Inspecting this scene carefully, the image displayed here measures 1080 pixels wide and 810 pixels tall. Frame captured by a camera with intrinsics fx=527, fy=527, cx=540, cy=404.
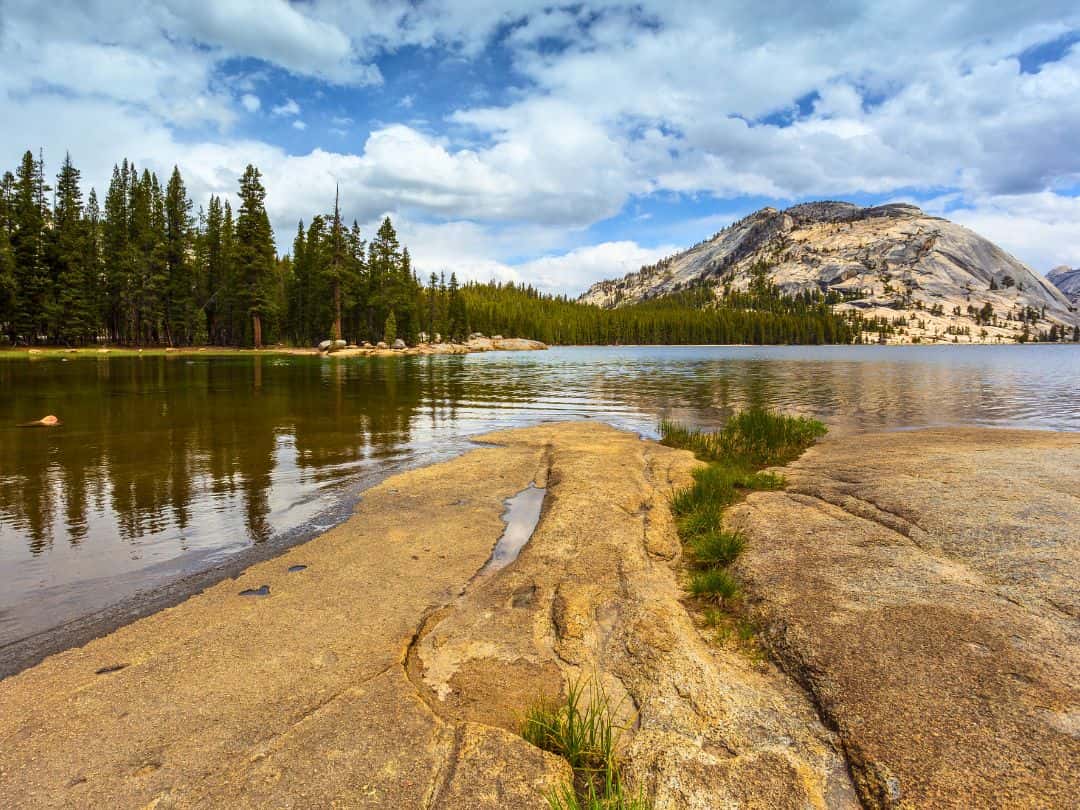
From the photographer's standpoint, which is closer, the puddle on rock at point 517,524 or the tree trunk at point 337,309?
the puddle on rock at point 517,524

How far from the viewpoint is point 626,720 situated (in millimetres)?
4973

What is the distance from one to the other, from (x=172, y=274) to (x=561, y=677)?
99.4 m

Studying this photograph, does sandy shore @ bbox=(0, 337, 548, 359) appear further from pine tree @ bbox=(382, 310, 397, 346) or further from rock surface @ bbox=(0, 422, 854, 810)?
rock surface @ bbox=(0, 422, 854, 810)

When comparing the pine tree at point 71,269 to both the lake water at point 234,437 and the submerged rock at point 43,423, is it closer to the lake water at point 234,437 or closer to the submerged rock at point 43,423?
the lake water at point 234,437

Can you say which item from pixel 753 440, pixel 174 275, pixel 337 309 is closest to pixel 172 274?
pixel 174 275

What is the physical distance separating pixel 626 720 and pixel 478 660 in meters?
1.80

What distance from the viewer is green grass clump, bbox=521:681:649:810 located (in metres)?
3.91

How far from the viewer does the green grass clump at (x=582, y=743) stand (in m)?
3.91

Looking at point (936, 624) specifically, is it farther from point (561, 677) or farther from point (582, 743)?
point (582, 743)

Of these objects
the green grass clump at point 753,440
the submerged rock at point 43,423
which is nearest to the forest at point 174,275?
the submerged rock at point 43,423

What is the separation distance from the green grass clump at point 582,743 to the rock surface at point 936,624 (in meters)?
1.92

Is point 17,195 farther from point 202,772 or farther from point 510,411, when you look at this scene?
point 202,772

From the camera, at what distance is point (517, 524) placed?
11.1 meters

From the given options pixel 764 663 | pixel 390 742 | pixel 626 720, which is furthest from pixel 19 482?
pixel 764 663
